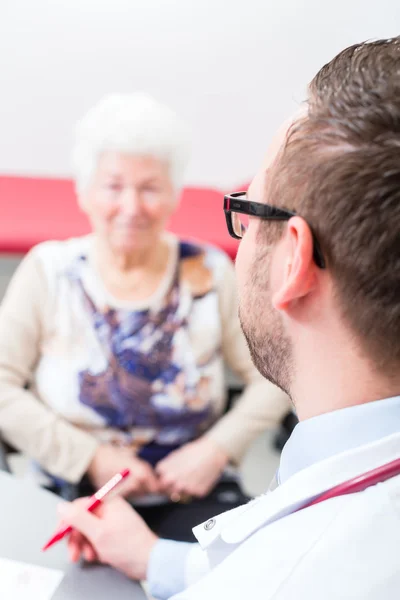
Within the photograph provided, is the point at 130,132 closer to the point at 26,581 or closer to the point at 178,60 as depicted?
the point at 178,60

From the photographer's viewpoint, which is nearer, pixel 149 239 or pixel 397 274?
pixel 397 274

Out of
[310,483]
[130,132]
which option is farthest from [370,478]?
[130,132]

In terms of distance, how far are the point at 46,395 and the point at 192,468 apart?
424 mm

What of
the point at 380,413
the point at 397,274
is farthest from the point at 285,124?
the point at 380,413

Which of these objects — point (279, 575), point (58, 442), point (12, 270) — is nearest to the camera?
point (279, 575)

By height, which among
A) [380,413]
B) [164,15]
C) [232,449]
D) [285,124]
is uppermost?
[164,15]

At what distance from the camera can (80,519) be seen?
1.00 metres

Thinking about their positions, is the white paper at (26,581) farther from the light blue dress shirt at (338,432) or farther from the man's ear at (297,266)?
the man's ear at (297,266)

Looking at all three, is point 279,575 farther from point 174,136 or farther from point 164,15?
point 164,15

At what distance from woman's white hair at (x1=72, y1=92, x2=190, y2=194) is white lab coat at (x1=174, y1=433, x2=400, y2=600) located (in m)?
1.05

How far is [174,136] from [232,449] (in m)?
0.83

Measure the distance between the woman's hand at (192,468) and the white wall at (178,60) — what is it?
128 cm

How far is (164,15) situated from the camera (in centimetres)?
214

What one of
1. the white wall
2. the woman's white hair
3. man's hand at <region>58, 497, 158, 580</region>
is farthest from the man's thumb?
the white wall
